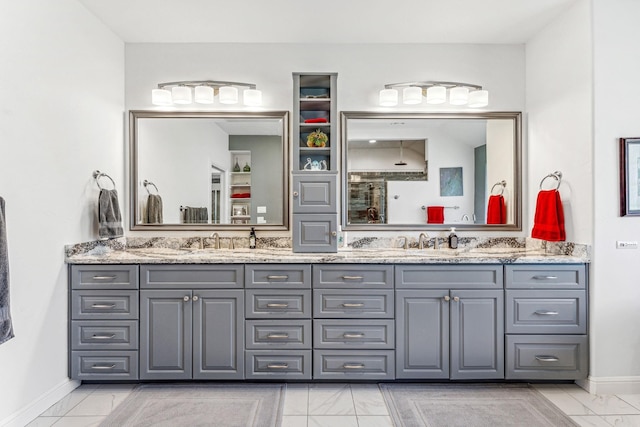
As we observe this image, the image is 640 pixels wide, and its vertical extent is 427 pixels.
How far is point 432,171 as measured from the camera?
329 cm

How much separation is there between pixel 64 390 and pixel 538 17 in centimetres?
414

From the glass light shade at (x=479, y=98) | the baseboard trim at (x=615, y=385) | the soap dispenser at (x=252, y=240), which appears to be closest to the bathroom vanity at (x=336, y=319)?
the baseboard trim at (x=615, y=385)

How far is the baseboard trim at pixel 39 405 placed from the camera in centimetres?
218

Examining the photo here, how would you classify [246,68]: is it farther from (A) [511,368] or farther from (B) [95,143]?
(A) [511,368]

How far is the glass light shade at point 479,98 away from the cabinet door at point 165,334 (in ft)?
8.56

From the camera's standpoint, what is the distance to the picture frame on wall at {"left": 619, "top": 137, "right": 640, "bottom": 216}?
258 cm

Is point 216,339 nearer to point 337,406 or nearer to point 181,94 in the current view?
point 337,406

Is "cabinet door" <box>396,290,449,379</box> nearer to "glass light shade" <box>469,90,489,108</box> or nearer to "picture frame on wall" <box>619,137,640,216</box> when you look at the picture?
"picture frame on wall" <box>619,137,640,216</box>

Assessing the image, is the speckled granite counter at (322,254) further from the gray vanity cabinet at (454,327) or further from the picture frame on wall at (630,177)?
the picture frame on wall at (630,177)

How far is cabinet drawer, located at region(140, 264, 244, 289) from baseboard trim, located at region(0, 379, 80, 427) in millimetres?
790

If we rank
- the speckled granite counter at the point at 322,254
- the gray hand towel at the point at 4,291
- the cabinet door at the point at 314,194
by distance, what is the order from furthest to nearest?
the cabinet door at the point at 314,194 → the speckled granite counter at the point at 322,254 → the gray hand towel at the point at 4,291

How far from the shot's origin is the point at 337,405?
8.12ft

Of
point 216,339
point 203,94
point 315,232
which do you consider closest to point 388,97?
point 315,232

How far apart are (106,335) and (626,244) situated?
11.4 feet
